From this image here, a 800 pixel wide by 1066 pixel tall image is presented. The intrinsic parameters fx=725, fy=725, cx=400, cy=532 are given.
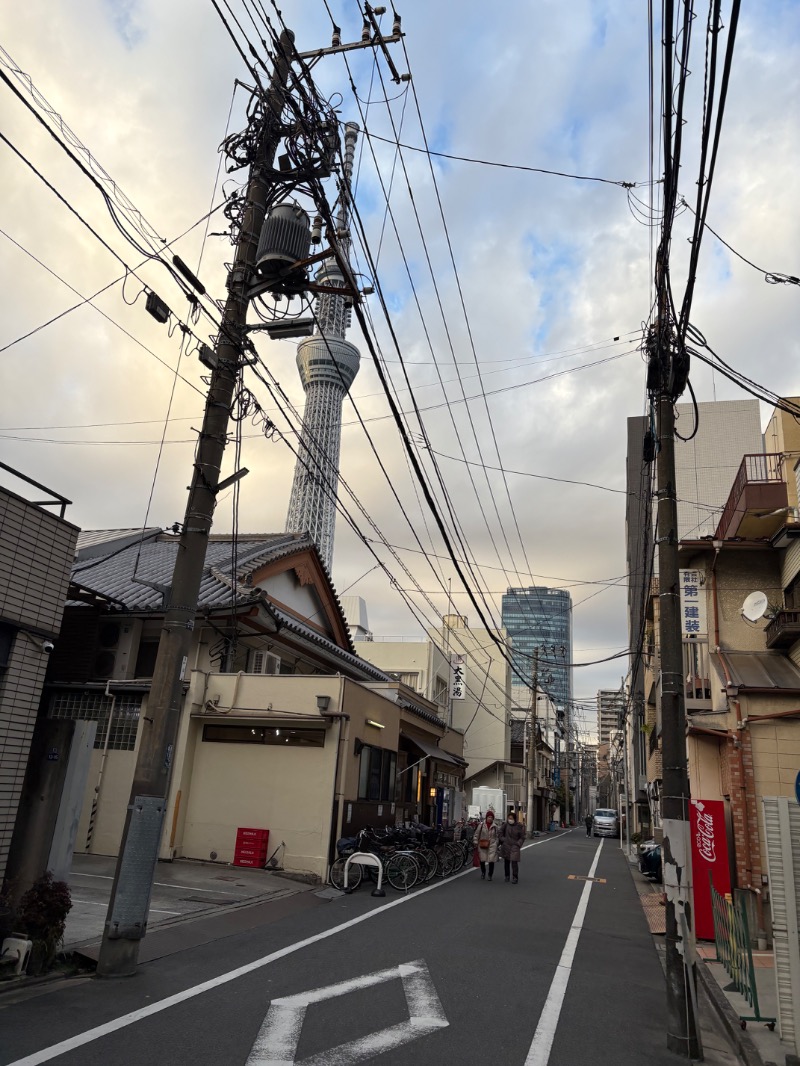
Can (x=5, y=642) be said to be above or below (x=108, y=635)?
below

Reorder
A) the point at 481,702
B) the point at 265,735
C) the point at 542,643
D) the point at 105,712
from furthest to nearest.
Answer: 1. the point at 481,702
2. the point at 542,643
3. the point at 105,712
4. the point at 265,735

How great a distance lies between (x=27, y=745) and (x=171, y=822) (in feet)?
33.1

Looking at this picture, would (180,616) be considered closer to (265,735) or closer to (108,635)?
(265,735)

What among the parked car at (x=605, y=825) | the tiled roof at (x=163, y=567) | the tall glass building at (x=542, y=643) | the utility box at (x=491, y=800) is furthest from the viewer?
the parked car at (x=605, y=825)

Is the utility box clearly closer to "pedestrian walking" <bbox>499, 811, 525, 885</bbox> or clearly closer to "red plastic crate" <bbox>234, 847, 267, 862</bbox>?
"pedestrian walking" <bbox>499, 811, 525, 885</bbox>

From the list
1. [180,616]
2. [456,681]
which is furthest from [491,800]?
[180,616]

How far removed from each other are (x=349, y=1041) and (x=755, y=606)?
13808 mm

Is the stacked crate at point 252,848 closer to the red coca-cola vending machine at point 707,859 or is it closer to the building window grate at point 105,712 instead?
the building window grate at point 105,712

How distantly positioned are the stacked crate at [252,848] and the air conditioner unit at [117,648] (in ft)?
16.0

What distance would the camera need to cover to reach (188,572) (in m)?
A: 8.99

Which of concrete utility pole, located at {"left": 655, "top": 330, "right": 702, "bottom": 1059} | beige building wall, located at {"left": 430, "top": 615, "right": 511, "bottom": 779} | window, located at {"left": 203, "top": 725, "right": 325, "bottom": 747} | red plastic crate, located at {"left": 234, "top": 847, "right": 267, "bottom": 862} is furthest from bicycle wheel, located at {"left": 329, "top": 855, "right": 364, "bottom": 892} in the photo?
beige building wall, located at {"left": 430, "top": 615, "right": 511, "bottom": 779}

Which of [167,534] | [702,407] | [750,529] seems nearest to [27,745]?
[750,529]

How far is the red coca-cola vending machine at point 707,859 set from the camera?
1232 cm

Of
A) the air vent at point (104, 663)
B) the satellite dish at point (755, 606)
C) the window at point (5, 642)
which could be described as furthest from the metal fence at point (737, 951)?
the air vent at point (104, 663)
